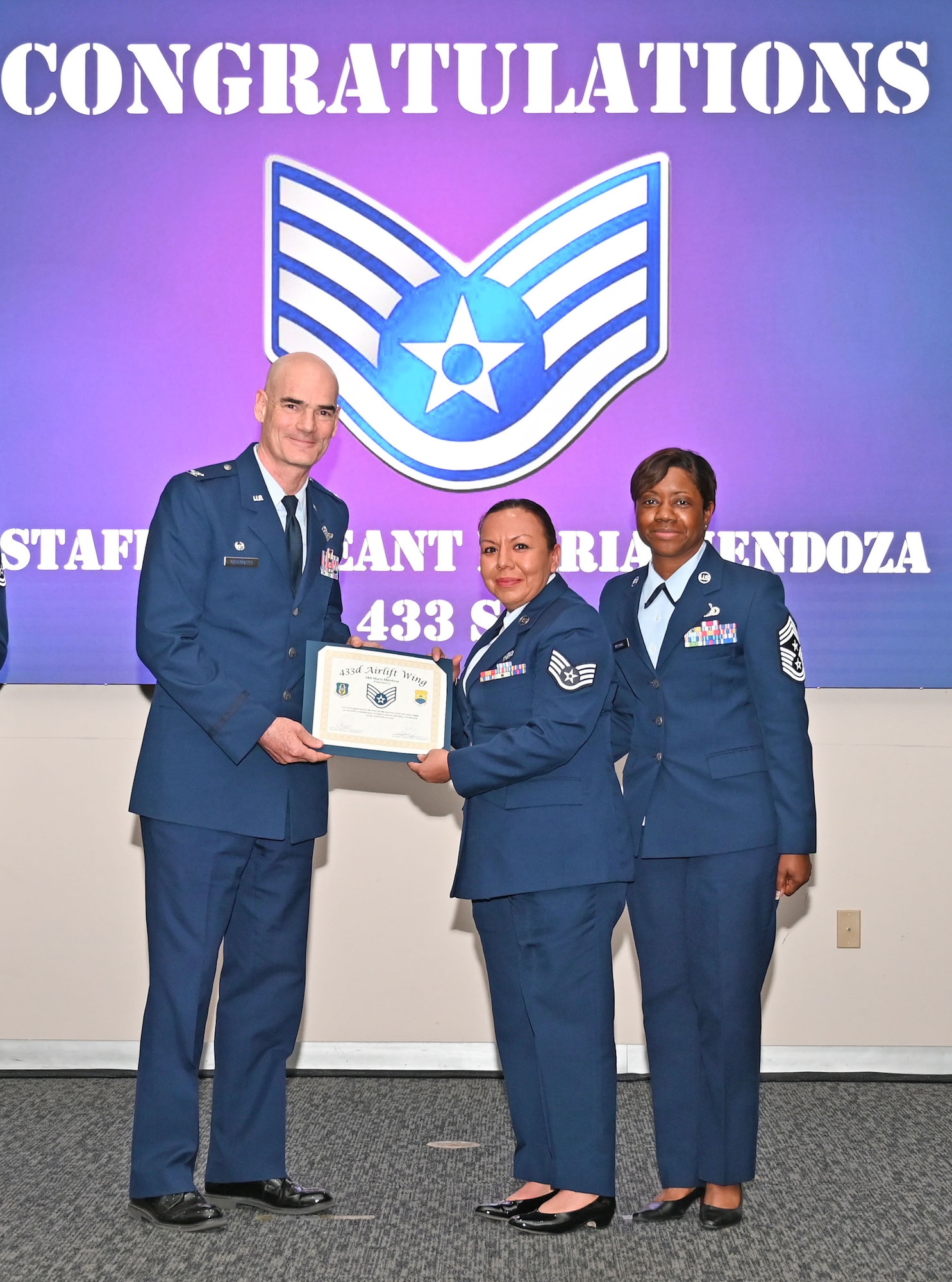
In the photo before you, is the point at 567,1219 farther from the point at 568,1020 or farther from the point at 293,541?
the point at 293,541

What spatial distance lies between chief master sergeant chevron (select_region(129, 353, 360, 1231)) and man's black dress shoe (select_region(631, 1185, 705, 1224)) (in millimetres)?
712

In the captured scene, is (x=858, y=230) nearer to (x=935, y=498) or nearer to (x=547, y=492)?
(x=935, y=498)

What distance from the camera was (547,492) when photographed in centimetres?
415

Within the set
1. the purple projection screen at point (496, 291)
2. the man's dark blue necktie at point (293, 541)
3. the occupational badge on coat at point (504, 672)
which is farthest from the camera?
the purple projection screen at point (496, 291)

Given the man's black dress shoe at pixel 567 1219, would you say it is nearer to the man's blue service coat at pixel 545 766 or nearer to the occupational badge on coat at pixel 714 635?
the man's blue service coat at pixel 545 766

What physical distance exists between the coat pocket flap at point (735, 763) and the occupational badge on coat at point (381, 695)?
0.71 meters

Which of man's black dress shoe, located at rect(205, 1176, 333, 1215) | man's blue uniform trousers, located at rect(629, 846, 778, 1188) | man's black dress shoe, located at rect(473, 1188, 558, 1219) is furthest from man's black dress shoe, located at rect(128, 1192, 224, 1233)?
man's blue uniform trousers, located at rect(629, 846, 778, 1188)

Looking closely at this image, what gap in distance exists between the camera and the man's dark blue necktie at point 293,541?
118 inches

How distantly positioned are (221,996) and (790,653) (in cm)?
151

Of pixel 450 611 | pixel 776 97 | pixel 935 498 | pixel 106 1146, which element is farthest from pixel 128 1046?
pixel 776 97

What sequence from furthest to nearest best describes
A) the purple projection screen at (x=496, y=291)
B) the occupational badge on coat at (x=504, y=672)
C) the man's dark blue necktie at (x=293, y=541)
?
1. the purple projection screen at (x=496, y=291)
2. the man's dark blue necktie at (x=293, y=541)
3. the occupational badge on coat at (x=504, y=672)

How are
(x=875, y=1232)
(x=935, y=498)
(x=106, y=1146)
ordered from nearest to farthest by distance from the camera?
(x=875, y=1232) → (x=106, y=1146) → (x=935, y=498)

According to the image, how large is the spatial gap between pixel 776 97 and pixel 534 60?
30.1 inches

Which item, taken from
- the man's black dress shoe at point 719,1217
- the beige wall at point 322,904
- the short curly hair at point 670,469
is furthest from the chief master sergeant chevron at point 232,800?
the beige wall at point 322,904
